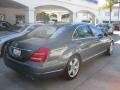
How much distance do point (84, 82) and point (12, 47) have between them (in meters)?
2.09

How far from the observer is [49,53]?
4.55 meters

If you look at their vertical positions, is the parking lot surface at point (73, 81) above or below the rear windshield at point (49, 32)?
below

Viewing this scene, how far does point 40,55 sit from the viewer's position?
4.48m

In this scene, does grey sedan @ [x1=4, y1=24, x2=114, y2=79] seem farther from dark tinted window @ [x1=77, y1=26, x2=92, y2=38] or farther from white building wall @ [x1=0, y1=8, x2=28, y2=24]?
white building wall @ [x1=0, y1=8, x2=28, y2=24]

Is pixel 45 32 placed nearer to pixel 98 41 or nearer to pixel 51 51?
pixel 51 51

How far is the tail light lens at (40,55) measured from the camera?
4465 millimetres

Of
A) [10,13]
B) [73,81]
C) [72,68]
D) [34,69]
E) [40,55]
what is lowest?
[73,81]

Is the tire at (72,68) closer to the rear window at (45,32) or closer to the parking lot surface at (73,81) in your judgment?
the parking lot surface at (73,81)

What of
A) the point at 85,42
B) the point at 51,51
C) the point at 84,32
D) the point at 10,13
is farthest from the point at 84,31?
the point at 10,13

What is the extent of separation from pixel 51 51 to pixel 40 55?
0.28m

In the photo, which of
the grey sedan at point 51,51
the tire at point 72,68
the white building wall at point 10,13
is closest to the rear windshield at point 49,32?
the grey sedan at point 51,51

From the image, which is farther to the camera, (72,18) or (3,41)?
(72,18)

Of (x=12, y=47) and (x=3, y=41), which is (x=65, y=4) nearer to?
(x=3, y=41)

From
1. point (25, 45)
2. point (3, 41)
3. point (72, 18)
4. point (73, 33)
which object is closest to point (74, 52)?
point (73, 33)
